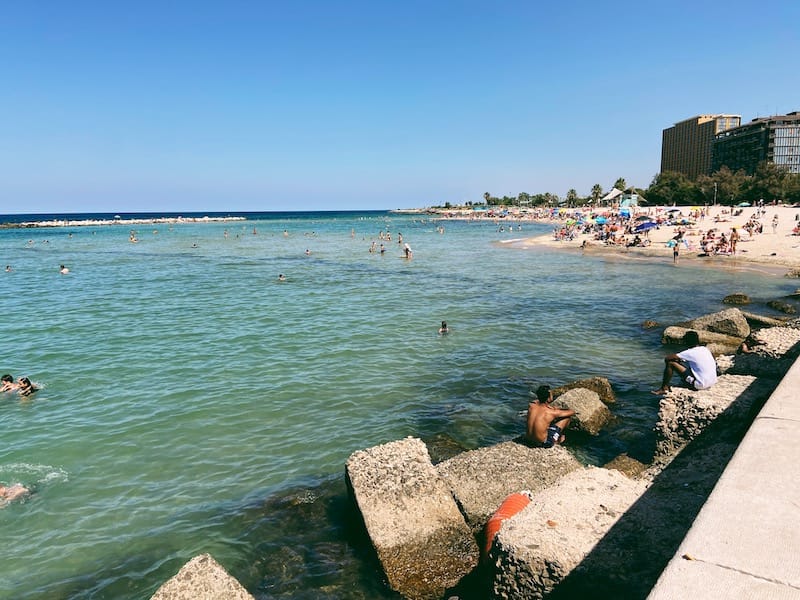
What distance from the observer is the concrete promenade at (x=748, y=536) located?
2.62 meters

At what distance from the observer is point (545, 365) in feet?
45.6

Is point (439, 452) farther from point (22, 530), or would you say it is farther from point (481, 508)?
point (22, 530)

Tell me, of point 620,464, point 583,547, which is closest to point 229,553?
point 583,547

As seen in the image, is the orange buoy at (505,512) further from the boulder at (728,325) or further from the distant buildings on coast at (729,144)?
the distant buildings on coast at (729,144)

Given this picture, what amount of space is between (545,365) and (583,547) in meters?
9.74

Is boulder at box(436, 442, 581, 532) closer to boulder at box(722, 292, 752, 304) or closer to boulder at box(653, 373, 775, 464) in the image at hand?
boulder at box(653, 373, 775, 464)

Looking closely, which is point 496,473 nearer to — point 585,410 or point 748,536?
point 585,410

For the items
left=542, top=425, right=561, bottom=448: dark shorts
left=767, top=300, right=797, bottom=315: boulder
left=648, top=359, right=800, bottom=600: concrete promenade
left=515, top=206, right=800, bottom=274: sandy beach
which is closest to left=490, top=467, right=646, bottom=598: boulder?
left=648, top=359, right=800, bottom=600: concrete promenade

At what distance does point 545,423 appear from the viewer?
8.03m

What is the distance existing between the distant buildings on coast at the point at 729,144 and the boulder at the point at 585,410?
126122 millimetres

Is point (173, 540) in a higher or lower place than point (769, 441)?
lower

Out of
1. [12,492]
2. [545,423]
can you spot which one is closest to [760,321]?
[545,423]

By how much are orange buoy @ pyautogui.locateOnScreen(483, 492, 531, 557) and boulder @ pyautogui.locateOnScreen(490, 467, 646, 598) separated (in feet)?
1.66

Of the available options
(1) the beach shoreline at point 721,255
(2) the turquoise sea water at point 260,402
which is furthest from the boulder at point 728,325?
(1) the beach shoreline at point 721,255
